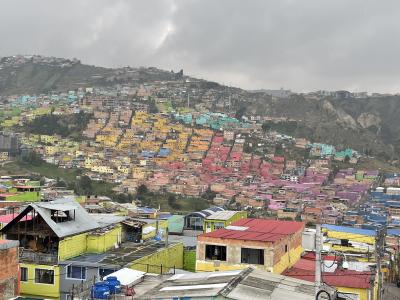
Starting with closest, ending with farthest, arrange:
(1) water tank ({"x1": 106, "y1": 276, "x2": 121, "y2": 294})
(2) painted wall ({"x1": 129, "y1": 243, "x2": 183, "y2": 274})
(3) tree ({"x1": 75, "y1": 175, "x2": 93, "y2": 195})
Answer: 1. (1) water tank ({"x1": 106, "y1": 276, "x2": 121, "y2": 294})
2. (2) painted wall ({"x1": 129, "y1": 243, "x2": 183, "y2": 274})
3. (3) tree ({"x1": 75, "y1": 175, "x2": 93, "y2": 195})

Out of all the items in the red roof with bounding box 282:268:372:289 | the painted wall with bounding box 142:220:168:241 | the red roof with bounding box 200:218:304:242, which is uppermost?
the red roof with bounding box 200:218:304:242

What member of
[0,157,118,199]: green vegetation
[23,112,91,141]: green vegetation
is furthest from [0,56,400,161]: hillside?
[0,157,118,199]: green vegetation

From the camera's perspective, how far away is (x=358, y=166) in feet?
266

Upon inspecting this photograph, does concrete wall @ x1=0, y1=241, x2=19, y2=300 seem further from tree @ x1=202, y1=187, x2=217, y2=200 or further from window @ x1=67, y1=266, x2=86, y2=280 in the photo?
tree @ x1=202, y1=187, x2=217, y2=200

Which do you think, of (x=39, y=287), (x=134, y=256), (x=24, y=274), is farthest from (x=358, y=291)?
(x=24, y=274)

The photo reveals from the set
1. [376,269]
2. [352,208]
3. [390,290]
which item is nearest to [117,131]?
[352,208]

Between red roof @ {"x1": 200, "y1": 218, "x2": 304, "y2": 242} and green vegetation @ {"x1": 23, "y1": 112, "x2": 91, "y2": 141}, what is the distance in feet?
240

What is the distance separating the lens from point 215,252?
45.2 feet

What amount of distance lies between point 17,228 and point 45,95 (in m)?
113

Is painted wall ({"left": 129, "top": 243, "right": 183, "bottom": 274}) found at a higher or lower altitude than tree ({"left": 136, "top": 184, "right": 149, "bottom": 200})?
higher

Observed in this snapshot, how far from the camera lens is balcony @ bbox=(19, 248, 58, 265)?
46.2 feet

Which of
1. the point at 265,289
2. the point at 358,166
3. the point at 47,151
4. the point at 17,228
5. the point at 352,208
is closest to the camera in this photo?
the point at 265,289

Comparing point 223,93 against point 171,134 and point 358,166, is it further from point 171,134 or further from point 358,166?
point 358,166

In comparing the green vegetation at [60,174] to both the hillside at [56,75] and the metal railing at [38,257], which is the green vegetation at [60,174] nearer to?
the metal railing at [38,257]
